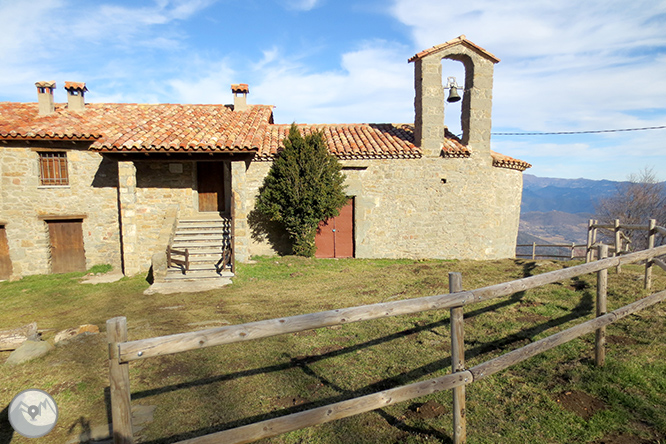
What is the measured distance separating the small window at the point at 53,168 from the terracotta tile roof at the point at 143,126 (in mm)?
899

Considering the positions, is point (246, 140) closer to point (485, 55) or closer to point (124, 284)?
point (124, 284)

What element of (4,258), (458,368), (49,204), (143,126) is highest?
(143,126)

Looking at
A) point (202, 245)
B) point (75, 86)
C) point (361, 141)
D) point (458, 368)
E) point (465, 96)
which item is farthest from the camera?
point (361, 141)

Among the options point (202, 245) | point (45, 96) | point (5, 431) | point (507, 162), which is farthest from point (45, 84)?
point (507, 162)

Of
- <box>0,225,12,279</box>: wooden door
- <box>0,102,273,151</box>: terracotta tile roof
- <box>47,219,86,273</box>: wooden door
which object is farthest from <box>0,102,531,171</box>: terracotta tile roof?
<box>0,225,12,279</box>: wooden door

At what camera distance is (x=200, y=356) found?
5.56m

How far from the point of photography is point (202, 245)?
1205 cm

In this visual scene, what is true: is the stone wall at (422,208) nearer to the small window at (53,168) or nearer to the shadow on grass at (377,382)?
the small window at (53,168)

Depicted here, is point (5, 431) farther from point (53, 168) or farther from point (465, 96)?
point (465, 96)

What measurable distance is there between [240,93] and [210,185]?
4630 mm

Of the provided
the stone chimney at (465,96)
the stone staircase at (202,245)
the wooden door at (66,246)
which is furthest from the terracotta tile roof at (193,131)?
the wooden door at (66,246)

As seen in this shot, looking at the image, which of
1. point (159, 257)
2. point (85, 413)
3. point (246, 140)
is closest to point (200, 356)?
point (85, 413)

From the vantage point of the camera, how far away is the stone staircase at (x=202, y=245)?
11.0m

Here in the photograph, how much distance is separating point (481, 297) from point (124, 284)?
36.4 feet
